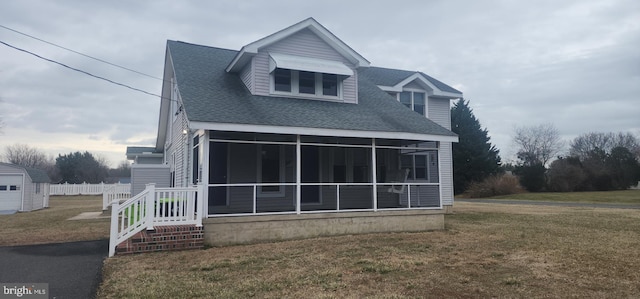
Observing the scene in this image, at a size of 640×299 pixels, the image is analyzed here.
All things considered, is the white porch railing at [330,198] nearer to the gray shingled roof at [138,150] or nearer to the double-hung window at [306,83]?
the double-hung window at [306,83]

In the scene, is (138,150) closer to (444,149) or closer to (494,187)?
(444,149)

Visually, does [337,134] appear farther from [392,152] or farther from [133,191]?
[133,191]

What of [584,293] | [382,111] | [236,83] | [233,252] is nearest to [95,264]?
[233,252]

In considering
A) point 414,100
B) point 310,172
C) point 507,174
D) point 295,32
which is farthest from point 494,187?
point 295,32

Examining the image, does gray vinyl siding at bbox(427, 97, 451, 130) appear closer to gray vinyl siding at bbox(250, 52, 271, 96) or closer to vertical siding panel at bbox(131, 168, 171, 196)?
gray vinyl siding at bbox(250, 52, 271, 96)

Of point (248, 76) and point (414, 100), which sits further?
point (414, 100)

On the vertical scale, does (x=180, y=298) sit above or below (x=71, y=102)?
below

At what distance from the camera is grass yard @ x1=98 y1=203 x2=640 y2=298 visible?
5.66 metres

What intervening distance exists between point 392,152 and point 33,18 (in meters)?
12.5

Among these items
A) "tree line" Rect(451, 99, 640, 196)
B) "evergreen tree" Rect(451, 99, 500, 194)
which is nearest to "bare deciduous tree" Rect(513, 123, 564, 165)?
"tree line" Rect(451, 99, 640, 196)

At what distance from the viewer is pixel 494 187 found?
3641cm

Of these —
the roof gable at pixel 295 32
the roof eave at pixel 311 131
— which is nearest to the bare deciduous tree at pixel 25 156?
the roof gable at pixel 295 32

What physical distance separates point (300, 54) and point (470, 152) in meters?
29.5

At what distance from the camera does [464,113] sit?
4000cm
